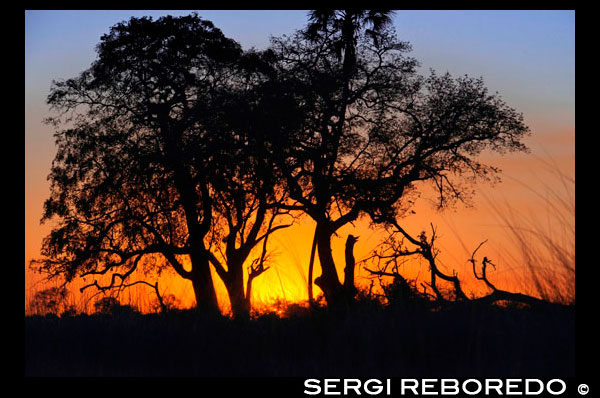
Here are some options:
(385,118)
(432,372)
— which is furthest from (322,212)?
(432,372)

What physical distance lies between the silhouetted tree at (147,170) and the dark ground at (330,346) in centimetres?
1288

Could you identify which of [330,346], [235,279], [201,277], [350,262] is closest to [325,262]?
[350,262]

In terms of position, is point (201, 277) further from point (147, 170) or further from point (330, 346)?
point (330, 346)

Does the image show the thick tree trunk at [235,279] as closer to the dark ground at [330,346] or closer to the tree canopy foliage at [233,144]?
the tree canopy foliage at [233,144]

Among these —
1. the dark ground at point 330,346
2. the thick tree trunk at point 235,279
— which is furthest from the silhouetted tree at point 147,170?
the dark ground at point 330,346

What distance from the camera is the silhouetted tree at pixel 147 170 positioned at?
2922 centimetres

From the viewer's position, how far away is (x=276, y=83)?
88.0 feet

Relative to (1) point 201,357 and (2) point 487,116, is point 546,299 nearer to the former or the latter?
(1) point 201,357

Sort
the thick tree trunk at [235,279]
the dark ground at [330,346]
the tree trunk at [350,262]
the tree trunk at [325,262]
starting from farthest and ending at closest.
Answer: the thick tree trunk at [235,279], the tree trunk at [325,262], the tree trunk at [350,262], the dark ground at [330,346]

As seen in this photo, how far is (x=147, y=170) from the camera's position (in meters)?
28.2

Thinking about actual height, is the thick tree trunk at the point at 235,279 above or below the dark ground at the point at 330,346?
above

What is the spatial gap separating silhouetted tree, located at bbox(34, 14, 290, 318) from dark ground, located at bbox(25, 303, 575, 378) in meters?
12.9

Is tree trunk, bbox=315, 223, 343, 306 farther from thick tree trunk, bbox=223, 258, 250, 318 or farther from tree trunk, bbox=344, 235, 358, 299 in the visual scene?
thick tree trunk, bbox=223, 258, 250, 318
